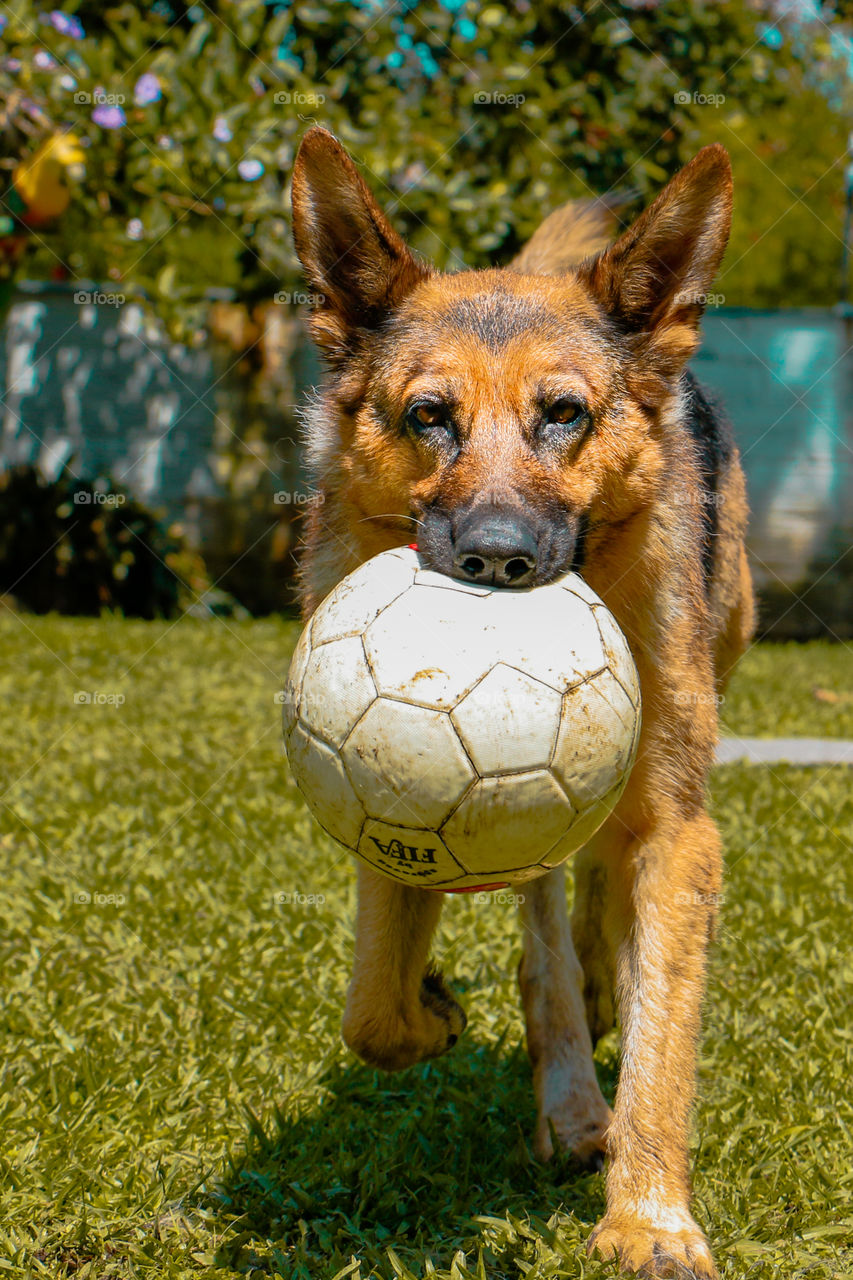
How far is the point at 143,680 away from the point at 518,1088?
5604 millimetres

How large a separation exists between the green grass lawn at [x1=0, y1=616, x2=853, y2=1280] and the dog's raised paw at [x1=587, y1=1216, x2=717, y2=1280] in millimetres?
65

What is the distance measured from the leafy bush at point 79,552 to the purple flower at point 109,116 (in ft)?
11.0

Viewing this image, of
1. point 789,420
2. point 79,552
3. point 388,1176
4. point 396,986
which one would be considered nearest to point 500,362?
point 396,986

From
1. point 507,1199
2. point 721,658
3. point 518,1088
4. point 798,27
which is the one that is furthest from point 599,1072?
point 798,27

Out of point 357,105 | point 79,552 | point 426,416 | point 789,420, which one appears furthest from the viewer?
point 789,420

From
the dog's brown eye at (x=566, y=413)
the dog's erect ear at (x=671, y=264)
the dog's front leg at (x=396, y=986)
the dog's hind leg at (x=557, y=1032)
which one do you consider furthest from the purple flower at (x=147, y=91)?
the dog's front leg at (x=396, y=986)

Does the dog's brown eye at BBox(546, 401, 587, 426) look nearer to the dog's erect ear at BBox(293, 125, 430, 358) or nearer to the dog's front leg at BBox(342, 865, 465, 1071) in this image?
the dog's erect ear at BBox(293, 125, 430, 358)

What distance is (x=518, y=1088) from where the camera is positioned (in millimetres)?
3604

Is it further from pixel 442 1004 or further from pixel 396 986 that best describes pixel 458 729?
pixel 442 1004

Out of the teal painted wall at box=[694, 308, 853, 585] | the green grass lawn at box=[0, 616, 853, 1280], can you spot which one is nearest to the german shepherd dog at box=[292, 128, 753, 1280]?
the green grass lawn at box=[0, 616, 853, 1280]

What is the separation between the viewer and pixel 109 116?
10281mm

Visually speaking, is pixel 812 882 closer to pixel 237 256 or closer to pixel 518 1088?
pixel 518 1088

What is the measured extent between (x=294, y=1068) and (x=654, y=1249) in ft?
4.33

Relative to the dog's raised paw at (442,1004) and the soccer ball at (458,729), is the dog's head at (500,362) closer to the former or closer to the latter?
the soccer ball at (458,729)
